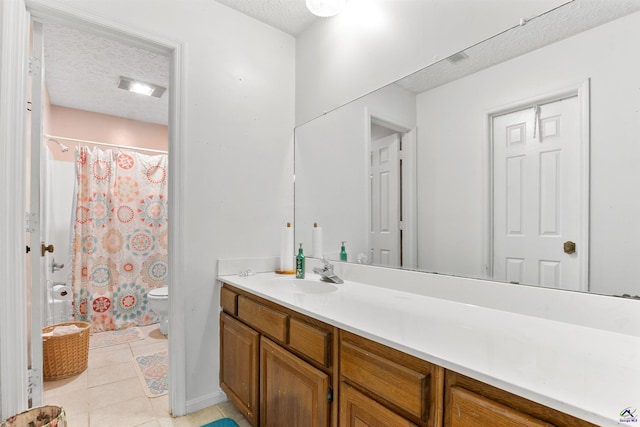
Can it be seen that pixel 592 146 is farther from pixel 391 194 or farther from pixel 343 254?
pixel 343 254

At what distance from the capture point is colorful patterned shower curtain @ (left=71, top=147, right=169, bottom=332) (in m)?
3.15

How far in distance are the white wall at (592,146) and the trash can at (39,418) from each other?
5.77 feet

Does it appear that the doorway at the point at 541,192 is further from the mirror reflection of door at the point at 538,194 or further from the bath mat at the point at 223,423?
the bath mat at the point at 223,423

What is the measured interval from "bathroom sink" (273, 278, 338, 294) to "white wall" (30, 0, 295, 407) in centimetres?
40

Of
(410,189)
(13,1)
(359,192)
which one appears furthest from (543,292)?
(13,1)

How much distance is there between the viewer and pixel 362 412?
0.97m

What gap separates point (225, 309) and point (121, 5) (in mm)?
1761

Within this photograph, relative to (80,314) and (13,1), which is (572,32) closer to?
(13,1)

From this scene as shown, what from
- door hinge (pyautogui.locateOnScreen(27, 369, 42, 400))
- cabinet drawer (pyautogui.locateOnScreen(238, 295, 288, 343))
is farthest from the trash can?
cabinet drawer (pyautogui.locateOnScreen(238, 295, 288, 343))

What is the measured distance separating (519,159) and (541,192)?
0.15 metres

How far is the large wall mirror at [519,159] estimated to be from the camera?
0.97 m

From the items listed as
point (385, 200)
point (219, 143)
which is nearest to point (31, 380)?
point (219, 143)

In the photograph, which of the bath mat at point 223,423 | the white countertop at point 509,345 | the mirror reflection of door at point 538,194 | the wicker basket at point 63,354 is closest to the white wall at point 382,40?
the mirror reflection of door at point 538,194

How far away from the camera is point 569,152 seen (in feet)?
3.46
